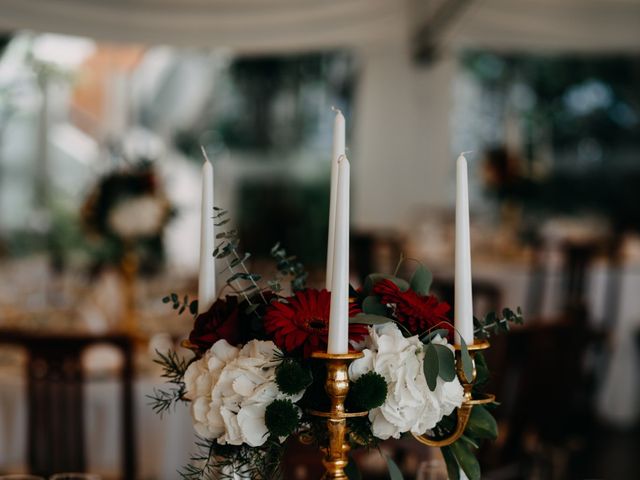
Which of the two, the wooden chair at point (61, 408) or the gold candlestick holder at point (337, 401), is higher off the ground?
the gold candlestick holder at point (337, 401)

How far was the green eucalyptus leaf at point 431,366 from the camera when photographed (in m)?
1.00

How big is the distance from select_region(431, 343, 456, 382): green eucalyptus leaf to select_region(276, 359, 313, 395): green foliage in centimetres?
16

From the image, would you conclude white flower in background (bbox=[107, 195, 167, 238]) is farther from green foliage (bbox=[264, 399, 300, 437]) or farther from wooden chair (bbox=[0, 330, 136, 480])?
green foliage (bbox=[264, 399, 300, 437])

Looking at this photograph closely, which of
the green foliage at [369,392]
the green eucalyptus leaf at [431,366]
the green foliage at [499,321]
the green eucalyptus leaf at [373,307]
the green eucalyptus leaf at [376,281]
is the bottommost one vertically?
the green foliage at [369,392]

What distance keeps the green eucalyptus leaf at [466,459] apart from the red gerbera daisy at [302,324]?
24 cm

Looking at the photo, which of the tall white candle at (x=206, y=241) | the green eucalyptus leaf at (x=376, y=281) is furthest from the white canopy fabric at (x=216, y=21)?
the green eucalyptus leaf at (x=376, y=281)

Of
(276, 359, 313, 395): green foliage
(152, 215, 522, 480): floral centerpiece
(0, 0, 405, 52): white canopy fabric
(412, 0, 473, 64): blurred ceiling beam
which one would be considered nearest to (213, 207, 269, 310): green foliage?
(152, 215, 522, 480): floral centerpiece

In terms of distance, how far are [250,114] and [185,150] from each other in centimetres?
80

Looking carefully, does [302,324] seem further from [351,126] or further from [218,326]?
[351,126]

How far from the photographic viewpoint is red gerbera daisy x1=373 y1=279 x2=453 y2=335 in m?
1.08

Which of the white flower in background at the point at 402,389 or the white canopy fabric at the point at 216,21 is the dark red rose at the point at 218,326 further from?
the white canopy fabric at the point at 216,21

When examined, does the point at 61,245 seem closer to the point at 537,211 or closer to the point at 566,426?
the point at 537,211

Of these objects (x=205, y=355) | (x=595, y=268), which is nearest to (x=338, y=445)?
(x=205, y=355)

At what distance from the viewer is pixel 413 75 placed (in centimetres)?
848
